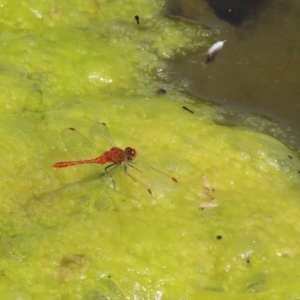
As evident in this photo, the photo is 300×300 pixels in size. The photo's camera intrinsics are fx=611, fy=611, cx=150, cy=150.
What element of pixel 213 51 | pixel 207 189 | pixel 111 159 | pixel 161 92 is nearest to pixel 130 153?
pixel 111 159

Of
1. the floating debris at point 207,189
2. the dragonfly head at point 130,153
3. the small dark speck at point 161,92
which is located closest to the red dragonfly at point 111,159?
the dragonfly head at point 130,153

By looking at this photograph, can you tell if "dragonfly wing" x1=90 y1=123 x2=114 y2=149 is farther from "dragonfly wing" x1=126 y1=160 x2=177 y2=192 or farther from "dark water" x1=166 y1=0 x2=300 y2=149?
"dark water" x1=166 y1=0 x2=300 y2=149

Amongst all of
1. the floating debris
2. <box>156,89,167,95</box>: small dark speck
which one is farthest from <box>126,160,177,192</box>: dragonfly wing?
<box>156,89,167,95</box>: small dark speck

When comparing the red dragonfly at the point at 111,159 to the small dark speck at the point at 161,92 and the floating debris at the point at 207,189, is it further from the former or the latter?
the small dark speck at the point at 161,92

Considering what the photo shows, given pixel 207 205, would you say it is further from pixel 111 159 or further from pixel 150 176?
pixel 111 159

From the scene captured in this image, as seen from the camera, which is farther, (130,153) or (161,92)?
(161,92)

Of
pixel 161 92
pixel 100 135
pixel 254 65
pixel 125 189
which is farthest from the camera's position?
pixel 254 65

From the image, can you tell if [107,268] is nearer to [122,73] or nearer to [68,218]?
[68,218]
